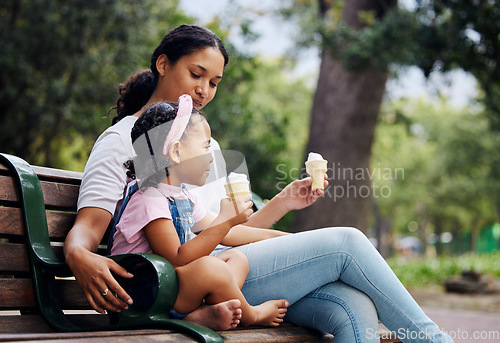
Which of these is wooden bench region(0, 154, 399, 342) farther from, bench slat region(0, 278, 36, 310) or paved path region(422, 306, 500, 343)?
paved path region(422, 306, 500, 343)

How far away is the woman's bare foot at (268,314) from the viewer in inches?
76.4

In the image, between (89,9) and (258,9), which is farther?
(258,9)

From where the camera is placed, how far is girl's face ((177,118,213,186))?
195 centimetres

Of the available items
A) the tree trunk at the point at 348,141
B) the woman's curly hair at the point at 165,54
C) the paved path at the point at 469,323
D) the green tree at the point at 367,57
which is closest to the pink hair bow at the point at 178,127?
the woman's curly hair at the point at 165,54

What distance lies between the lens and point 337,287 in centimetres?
208

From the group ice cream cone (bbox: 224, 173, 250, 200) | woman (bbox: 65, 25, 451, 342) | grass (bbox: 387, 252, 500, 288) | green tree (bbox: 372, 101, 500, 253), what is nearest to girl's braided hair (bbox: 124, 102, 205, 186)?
woman (bbox: 65, 25, 451, 342)

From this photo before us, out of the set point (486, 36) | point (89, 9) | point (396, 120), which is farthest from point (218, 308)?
point (89, 9)

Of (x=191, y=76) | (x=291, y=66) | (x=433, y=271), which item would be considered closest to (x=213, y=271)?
(x=191, y=76)

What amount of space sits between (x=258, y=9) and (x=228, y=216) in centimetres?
1308

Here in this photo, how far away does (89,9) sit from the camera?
10.2 meters

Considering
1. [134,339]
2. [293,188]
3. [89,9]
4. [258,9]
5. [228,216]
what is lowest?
[134,339]

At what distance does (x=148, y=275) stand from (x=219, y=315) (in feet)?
0.87

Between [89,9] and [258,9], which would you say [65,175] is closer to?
[89,9]

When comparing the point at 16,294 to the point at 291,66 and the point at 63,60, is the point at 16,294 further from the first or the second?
the point at 291,66
